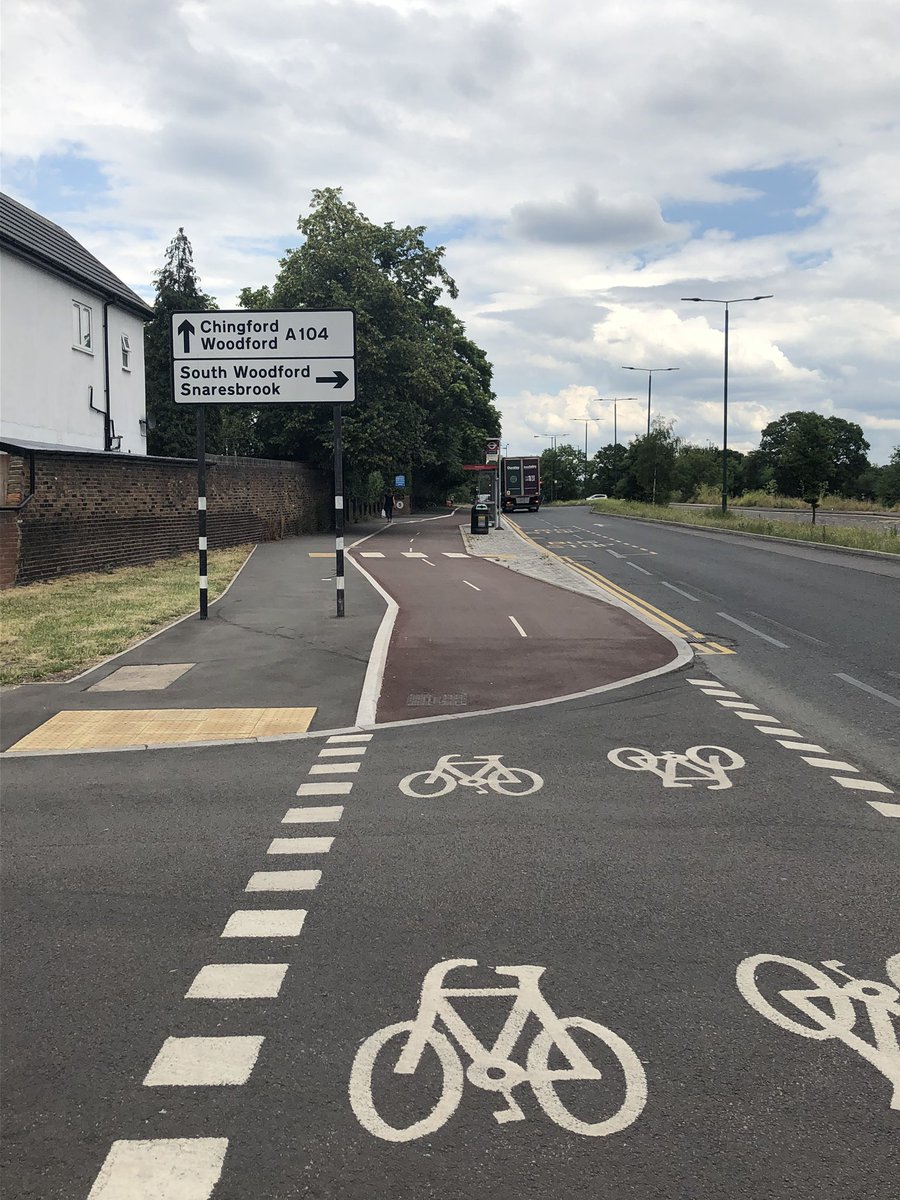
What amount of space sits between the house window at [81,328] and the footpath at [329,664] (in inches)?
498

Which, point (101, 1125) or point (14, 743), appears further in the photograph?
point (14, 743)

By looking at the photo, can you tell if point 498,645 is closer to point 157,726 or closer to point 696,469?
point 157,726

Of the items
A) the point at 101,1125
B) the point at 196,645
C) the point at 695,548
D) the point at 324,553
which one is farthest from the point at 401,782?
the point at 695,548

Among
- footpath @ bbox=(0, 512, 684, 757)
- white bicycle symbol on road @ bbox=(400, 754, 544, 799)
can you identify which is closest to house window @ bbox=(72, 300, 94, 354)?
footpath @ bbox=(0, 512, 684, 757)

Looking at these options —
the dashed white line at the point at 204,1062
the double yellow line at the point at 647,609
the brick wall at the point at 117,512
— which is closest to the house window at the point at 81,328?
the brick wall at the point at 117,512

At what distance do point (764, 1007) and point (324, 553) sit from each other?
28062 millimetres

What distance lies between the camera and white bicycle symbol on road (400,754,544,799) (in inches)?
296

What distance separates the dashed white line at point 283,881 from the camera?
559 centimetres

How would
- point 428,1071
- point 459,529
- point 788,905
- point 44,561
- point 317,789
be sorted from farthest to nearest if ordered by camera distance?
point 459,529 < point 44,561 < point 317,789 < point 788,905 < point 428,1071

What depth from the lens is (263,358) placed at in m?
17.2

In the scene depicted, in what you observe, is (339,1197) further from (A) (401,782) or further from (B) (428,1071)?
(A) (401,782)

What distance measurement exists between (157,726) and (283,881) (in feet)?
14.7

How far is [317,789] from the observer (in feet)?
24.8

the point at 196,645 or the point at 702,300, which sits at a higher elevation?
the point at 702,300
